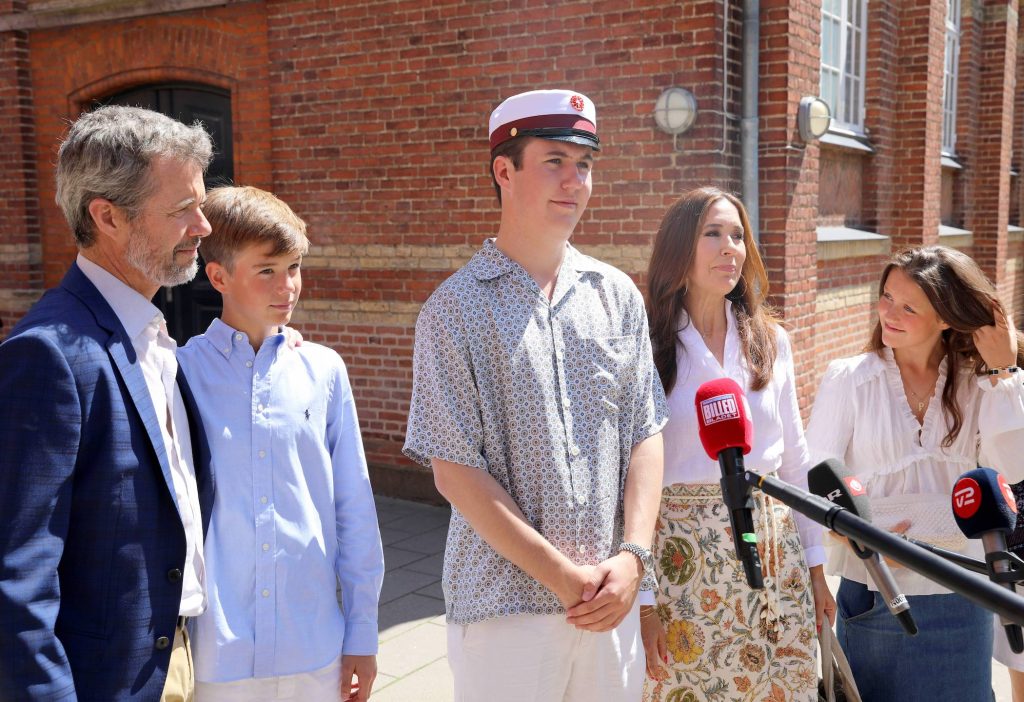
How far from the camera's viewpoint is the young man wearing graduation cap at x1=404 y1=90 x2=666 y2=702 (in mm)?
2299

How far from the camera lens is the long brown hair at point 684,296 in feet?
9.82

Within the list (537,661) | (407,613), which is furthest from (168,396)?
(407,613)

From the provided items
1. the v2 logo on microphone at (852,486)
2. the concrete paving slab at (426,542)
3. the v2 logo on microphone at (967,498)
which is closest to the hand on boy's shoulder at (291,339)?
the v2 logo on microphone at (852,486)

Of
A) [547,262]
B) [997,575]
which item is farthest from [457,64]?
[997,575]

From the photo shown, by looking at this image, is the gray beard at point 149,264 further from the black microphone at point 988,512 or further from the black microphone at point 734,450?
the black microphone at point 988,512

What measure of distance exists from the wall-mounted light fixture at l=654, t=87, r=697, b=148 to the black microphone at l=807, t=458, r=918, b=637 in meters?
4.81

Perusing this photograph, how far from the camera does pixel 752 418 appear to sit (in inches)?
111

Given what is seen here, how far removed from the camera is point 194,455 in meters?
2.20

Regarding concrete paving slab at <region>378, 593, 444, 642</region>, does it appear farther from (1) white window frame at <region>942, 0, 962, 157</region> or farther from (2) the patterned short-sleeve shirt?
(1) white window frame at <region>942, 0, 962, 157</region>

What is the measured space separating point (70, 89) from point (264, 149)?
2.43 metres

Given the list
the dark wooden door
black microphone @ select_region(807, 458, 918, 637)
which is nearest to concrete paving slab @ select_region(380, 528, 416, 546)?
the dark wooden door

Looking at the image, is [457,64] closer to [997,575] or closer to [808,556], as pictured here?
[808,556]

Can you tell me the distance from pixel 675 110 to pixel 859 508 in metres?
5.00

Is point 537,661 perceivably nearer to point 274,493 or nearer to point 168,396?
point 274,493
